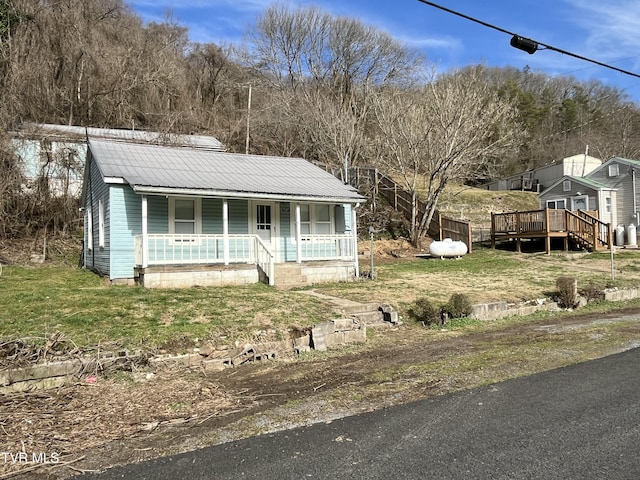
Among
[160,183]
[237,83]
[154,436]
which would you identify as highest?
[237,83]

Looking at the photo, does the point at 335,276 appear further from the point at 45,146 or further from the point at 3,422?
the point at 45,146

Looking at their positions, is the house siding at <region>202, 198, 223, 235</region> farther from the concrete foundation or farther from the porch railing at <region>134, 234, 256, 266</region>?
the concrete foundation

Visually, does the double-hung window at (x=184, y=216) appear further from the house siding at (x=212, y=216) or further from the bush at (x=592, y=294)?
the bush at (x=592, y=294)

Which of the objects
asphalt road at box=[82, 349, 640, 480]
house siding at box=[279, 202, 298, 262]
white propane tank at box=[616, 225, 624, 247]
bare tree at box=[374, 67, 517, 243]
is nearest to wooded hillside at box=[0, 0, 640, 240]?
bare tree at box=[374, 67, 517, 243]

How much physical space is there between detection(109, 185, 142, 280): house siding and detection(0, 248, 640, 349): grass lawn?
29.9 inches

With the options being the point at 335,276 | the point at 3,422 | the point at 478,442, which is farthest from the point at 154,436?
the point at 335,276

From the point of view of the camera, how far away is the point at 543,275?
15578mm

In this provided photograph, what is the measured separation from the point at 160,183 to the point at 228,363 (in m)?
6.94

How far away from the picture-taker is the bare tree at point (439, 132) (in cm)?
2283

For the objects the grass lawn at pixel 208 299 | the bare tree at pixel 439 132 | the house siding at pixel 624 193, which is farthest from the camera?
the house siding at pixel 624 193

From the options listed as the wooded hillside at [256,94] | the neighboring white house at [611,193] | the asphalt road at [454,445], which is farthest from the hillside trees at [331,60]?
the asphalt road at [454,445]

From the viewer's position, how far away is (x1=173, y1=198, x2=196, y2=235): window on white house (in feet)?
45.5

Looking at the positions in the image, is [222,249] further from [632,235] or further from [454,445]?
[632,235]

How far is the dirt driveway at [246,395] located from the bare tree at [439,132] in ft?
50.8
